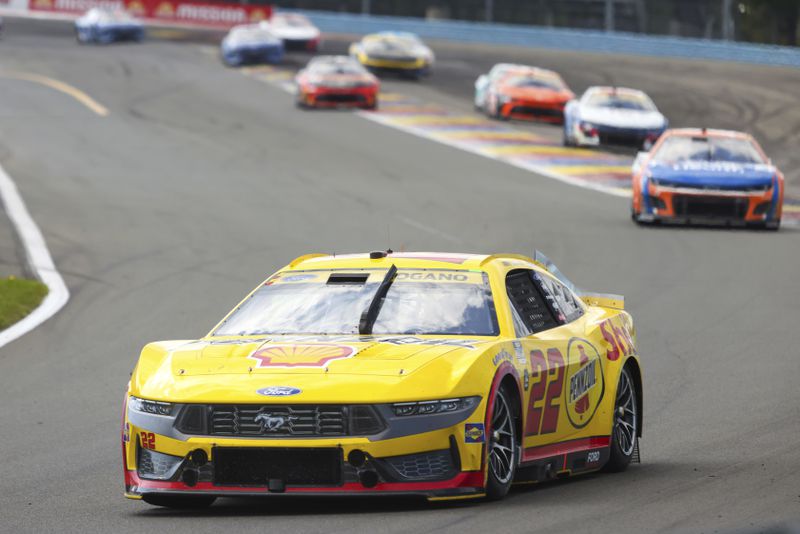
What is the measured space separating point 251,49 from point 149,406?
4049 centimetres

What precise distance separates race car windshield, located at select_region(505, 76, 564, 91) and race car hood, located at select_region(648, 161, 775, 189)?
15.2 metres

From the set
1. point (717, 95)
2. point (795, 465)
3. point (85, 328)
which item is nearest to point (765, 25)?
point (717, 95)

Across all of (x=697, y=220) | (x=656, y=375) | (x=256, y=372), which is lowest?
(x=697, y=220)

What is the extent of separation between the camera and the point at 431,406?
7.34 metres

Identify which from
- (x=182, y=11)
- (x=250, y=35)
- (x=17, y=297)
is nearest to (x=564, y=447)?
(x=17, y=297)

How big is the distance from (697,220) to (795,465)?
48.5ft

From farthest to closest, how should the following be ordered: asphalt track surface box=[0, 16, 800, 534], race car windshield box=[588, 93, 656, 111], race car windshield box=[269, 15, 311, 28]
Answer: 1. race car windshield box=[269, 15, 311, 28]
2. race car windshield box=[588, 93, 656, 111]
3. asphalt track surface box=[0, 16, 800, 534]

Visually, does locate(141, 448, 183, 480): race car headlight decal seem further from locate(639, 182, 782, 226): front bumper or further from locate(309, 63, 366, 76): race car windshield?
locate(309, 63, 366, 76): race car windshield

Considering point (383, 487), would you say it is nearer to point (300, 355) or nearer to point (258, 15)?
point (300, 355)

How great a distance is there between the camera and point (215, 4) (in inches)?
2399

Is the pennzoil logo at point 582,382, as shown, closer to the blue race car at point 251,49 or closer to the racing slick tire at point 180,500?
the racing slick tire at point 180,500

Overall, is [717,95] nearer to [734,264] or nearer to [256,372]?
[734,264]

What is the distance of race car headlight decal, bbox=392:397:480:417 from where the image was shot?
7.31 meters

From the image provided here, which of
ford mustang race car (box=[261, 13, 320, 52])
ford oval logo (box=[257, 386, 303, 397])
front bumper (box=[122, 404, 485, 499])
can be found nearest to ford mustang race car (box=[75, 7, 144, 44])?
ford mustang race car (box=[261, 13, 320, 52])
